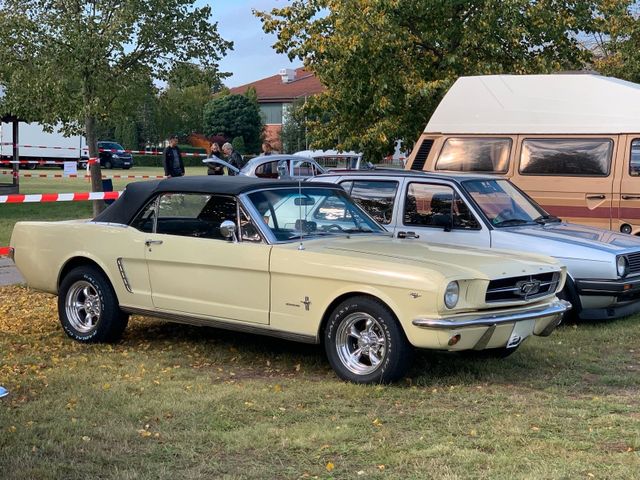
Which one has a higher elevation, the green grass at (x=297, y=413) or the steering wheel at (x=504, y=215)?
the steering wheel at (x=504, y=215)

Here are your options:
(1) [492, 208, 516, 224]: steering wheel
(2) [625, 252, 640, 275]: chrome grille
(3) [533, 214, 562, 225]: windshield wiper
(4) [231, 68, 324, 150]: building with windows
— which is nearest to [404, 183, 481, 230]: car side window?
(1) [492, 208, 516, 224]: steering wheel

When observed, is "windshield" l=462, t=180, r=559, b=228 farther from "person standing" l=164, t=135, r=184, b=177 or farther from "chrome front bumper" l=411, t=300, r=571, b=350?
"person standing" l=164, t=135, r=184, b=177

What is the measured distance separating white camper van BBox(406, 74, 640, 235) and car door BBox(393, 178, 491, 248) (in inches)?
106

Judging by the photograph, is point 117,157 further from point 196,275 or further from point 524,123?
point 196,275

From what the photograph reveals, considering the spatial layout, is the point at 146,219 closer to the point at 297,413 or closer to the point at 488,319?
the point at 297,413

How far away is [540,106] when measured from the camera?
12.0 meters

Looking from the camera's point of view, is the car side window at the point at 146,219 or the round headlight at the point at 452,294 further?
the car side window at the point at 146,219

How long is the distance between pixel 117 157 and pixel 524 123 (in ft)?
Answer: 131

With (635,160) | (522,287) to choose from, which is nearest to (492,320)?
(522,287)

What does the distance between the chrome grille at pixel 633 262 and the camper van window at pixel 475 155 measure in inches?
121

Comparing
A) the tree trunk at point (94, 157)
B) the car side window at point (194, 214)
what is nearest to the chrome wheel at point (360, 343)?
the car side window at point (194, 214)

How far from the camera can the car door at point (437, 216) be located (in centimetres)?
905

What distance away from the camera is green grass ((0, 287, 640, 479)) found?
477 centimetres

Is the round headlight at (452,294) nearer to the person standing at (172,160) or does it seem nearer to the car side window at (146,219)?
the car side window at (146,219)
